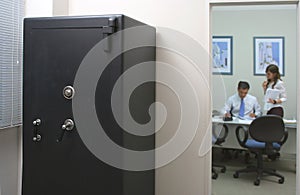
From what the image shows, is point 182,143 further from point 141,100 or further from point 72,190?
point 72,190

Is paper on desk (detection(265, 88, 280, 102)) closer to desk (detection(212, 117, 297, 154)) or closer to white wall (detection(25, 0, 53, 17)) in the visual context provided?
desk (detection(212, 117, 297, 154))

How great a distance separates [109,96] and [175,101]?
730 millimetres

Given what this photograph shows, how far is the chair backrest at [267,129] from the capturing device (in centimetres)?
407

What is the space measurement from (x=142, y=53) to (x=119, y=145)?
691mm

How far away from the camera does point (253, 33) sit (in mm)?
5883

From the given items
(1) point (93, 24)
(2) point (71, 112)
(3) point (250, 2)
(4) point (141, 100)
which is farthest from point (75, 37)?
(3) point (250, 2)

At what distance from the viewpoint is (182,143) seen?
100 inches

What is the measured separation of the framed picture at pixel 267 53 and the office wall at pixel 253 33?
7cm

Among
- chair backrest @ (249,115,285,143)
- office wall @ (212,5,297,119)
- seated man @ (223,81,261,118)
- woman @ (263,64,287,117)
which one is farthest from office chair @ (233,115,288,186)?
office wall @ (212,5,297,119)

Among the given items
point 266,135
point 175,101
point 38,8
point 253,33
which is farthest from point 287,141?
point 38,8

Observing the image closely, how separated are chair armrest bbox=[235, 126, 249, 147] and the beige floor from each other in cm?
49

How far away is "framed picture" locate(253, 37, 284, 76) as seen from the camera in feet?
18.9

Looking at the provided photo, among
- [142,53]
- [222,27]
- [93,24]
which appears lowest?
[142,53]

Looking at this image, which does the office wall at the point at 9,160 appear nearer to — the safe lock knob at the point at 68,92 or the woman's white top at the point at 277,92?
the safe lock knob at the point at 68,92
